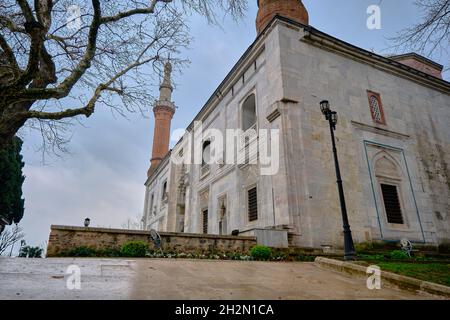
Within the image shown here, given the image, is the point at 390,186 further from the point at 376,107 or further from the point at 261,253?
the point at 261,253

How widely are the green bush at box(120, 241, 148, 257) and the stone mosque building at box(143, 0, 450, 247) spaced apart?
12.6 ft

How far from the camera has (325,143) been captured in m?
11.4

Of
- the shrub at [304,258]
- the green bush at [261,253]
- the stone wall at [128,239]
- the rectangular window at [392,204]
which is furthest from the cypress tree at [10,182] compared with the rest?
the rectangular window at [392,204]

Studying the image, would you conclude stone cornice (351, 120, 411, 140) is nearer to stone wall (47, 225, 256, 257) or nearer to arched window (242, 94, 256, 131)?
arched window (242, 94, 256, 131)

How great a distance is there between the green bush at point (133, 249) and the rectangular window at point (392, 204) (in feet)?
32.9

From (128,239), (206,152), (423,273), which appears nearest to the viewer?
(423,273)

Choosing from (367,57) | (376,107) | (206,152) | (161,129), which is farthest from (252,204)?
(161,129)

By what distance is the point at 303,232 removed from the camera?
962 centimetres

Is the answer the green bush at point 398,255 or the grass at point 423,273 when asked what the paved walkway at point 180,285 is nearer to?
the grass at point 423,273

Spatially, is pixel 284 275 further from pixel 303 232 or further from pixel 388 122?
pixel 388 122

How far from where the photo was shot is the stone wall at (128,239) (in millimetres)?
7840

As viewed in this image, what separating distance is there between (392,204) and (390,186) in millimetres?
834
